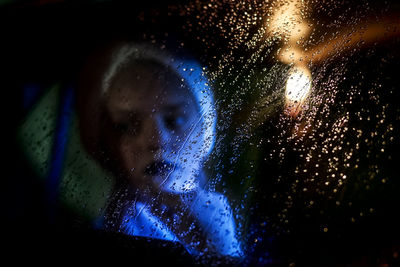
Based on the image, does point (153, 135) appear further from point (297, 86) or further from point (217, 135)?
point (297, 86)

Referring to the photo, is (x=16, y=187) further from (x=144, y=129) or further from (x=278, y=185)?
(x=278, y=185)

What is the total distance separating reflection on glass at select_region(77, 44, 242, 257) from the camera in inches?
35.1

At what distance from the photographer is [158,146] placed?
1.15 meters

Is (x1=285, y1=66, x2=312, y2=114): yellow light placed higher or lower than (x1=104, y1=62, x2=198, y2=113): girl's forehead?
lower

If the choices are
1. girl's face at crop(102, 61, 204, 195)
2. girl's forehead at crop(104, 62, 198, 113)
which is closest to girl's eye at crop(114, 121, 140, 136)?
girl's face at crop(102, 61, 204, 195)

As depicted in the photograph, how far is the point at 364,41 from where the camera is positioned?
0.99 meters

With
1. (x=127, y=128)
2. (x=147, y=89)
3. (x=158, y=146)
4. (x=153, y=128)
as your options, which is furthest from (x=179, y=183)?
(x=147, y=89)

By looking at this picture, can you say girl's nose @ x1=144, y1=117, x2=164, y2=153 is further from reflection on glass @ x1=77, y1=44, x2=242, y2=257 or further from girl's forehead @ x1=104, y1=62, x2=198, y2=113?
girl's forehead @ x1=104, y1=62, x2=198, y2=113

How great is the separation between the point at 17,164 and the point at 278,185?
175cm

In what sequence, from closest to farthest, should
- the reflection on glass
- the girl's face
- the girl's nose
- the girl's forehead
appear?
the reflection on glass → the girl's face → the girl's nose → the girl's forehead

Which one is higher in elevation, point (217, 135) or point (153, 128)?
point (153, 128)

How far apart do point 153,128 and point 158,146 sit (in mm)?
127

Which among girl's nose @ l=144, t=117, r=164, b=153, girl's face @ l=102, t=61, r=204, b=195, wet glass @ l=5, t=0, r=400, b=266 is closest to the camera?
wet glass @ l=5, t=0, r=400, b=266

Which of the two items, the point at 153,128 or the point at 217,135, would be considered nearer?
the point at 217,135
